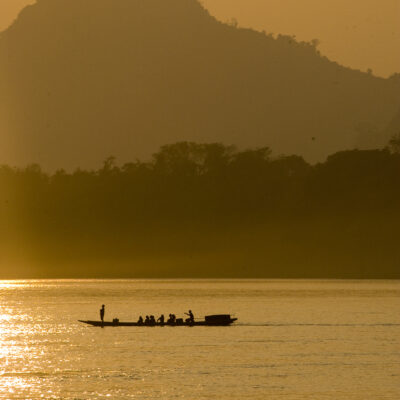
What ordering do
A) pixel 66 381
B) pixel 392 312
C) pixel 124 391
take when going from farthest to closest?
pixel 392 312 → pixel 66 381 → pixel 124 391

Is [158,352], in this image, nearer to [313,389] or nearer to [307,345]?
[307,345]

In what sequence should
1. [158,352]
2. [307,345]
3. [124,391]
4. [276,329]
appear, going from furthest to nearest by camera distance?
1. [276,329]
2. [307,345]
3. [158,352]
4. [124,391]

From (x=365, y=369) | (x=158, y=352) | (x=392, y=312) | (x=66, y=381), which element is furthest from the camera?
(x=392, y=312)

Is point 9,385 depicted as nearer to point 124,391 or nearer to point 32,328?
point 124,391

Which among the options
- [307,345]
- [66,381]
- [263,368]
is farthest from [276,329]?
[66,381]

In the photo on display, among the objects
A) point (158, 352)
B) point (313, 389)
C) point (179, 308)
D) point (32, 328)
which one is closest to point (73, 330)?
point (32, 328)

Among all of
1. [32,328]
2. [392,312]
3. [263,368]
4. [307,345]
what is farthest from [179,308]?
[263,368]

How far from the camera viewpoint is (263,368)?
3228 inches

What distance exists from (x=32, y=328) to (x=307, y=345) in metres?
39.4

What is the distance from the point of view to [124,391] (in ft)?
231

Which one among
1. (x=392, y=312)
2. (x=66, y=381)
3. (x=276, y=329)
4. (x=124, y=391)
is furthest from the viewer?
(x=392, y=312)

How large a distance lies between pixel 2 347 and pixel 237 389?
3627 cm

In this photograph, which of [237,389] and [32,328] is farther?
[32,328]

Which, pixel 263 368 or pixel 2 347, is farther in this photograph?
pixel 2 347
